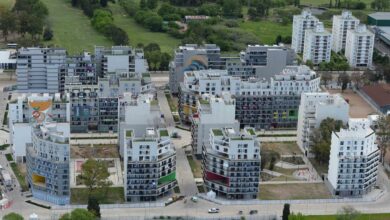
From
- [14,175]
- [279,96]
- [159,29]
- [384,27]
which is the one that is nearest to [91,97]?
[14,175]

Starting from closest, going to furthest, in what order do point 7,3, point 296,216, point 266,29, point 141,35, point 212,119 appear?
point 296,216 → point 212,119 → point 141,35 → point 266,29 → point 7,3

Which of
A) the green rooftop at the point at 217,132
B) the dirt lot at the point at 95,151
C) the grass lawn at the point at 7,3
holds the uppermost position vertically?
the grass lawn at the point at 7,3

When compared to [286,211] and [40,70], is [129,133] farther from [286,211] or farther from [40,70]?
[40,70]

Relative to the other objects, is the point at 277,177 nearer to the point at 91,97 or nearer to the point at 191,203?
the point at 191,203

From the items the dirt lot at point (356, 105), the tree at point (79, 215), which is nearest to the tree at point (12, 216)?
the tree at point (79, 215)

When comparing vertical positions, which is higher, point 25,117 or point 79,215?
point 25,117

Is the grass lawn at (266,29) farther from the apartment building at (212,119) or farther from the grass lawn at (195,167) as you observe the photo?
the grass lawn at (195,167)

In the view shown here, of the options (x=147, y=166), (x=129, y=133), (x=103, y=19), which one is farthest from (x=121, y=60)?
(x=103, y=19)
